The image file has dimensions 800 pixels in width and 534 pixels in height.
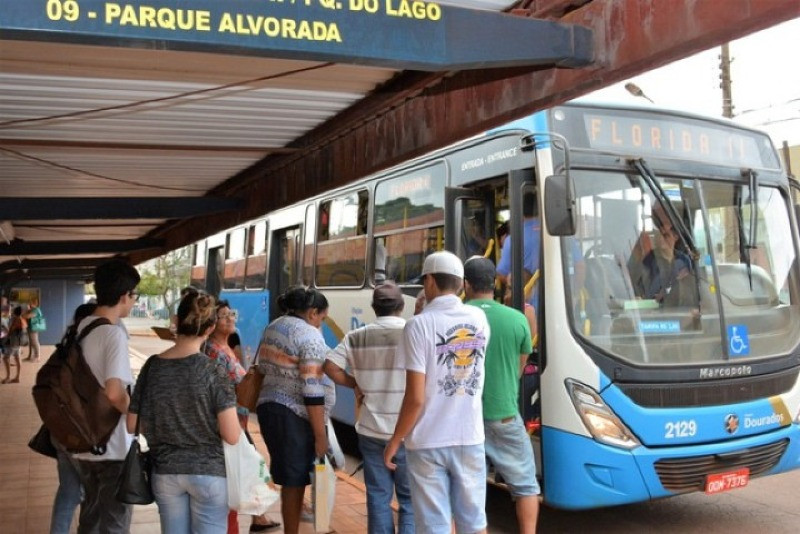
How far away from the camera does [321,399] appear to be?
481 cm

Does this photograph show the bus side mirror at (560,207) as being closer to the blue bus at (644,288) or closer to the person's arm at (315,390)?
the blue bus at (644,288)

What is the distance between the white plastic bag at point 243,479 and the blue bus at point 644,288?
2.59 m

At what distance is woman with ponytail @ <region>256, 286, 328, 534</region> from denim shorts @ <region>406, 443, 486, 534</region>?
3.47ft

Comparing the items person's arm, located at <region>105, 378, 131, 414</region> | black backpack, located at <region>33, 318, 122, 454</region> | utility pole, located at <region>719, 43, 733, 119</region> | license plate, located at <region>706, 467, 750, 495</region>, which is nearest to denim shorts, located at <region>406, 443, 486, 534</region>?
person's arm, located at <region>105, 378, 131, 414</region>

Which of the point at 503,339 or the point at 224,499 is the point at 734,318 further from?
the point at 224,499

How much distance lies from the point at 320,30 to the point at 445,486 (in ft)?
7.38

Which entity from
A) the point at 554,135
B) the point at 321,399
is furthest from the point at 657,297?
the point at 321,399

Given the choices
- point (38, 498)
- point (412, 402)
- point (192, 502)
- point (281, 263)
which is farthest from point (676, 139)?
point (281, 263)

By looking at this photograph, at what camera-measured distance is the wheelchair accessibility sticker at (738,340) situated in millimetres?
5902

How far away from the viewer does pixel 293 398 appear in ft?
16.1

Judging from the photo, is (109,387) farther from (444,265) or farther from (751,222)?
(751,222)

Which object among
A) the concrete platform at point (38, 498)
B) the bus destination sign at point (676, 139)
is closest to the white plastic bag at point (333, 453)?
the concrete platform at point (38, 498)

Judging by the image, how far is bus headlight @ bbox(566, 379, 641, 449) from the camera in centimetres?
541

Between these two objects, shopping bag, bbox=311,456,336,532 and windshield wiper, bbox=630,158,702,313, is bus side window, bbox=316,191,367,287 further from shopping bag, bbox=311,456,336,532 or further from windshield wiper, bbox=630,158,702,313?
shopping bag, bbox=311,456,336,532
